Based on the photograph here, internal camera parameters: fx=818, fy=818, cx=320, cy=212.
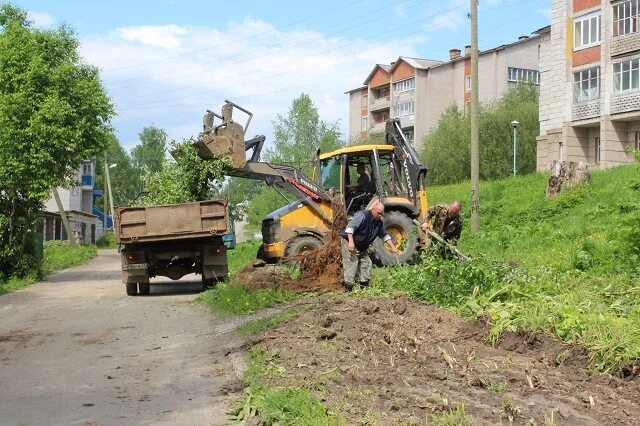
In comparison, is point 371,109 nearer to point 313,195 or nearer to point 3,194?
point 3,194

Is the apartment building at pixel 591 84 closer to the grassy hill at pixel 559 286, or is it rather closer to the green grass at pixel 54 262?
the grassy hill at pixel 559 286

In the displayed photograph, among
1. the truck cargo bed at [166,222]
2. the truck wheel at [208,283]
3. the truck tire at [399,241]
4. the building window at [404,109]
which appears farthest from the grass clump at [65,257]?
the building window at [404,109]

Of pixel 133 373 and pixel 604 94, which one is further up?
pixel 604 94

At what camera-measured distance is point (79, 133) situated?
2573cm

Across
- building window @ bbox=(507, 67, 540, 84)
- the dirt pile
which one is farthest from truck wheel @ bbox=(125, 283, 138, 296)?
building window @ bbox=(507, 67, 540, 84)

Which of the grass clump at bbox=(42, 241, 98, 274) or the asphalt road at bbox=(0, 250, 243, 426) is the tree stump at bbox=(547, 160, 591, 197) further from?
the grass clump at bbox=(42, 241, 98, 274)

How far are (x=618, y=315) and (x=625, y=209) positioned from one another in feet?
45.8

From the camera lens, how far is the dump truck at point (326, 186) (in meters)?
17.8

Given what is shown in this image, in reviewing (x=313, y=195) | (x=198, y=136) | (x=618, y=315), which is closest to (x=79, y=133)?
(x=198, y=136)

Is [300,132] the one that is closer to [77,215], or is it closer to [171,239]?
[77,215]

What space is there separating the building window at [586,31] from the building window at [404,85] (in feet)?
127

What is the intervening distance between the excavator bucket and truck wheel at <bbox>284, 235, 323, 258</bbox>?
208 centimetres

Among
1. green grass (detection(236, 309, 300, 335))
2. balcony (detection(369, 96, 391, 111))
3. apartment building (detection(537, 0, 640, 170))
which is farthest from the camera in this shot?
balcony (detection(369, 96, 391, 111))

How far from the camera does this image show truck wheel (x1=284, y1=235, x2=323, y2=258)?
58.0 ft
